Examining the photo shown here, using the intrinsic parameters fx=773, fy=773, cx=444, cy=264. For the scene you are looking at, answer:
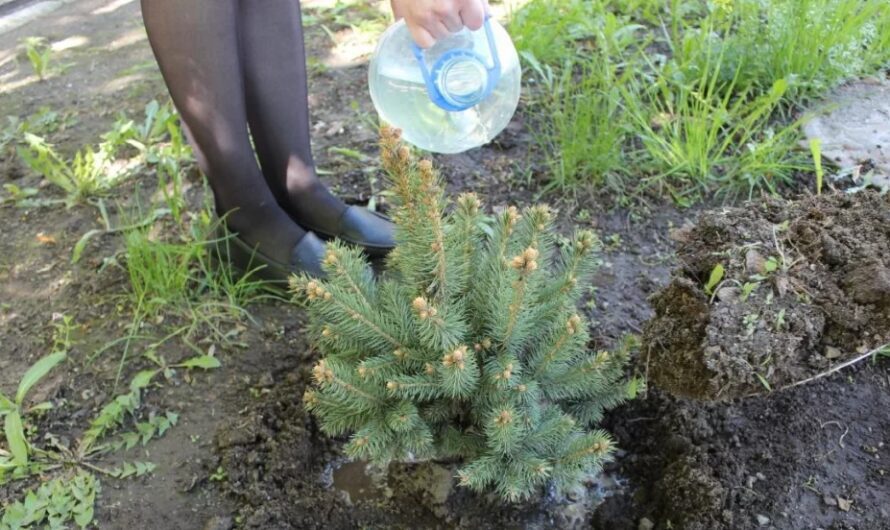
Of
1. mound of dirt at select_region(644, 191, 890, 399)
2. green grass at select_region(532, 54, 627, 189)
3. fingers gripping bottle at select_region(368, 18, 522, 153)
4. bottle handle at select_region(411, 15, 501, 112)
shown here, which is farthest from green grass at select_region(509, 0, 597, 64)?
mound of dirt at select_region(644, 191, 890, 399)

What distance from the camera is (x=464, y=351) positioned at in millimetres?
1381

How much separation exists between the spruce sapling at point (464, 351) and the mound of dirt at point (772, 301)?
171mm

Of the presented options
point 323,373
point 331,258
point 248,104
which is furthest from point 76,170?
point 323,373

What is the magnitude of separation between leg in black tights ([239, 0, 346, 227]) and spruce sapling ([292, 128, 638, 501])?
666 mm

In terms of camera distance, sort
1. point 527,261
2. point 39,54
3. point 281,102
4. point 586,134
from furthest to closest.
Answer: point 39,54, point 586,134, point 281,102, point 527,261

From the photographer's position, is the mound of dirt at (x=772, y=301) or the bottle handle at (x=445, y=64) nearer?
the mound of dirt at (x=772, y=301)

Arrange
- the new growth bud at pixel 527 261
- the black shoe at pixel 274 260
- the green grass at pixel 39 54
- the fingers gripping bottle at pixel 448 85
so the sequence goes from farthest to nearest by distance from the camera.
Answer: the green grass at pixel 39 54 → the black shoe at pixel 274 260 → the fingers gripping bottle at pixel 448 85 → the new growth bud at pixel 527 261

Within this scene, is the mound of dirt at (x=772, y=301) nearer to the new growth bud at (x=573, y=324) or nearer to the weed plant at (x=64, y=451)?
the new growth bud at (x=573, y=324)

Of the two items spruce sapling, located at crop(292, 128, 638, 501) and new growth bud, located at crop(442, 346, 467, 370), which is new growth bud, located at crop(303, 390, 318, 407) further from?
new growth bud, located at crop(442, 346, 467, 370)

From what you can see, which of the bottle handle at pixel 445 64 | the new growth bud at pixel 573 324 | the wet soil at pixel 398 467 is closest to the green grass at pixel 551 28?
the wet soil at pixel 398 467

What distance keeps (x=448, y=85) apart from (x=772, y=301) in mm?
917

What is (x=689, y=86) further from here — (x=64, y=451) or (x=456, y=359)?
(x=64, y=451)

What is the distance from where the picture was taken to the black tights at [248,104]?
186 centimetres

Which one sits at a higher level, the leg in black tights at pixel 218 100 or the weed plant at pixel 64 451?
the leg in black tights at pixel 218 100
